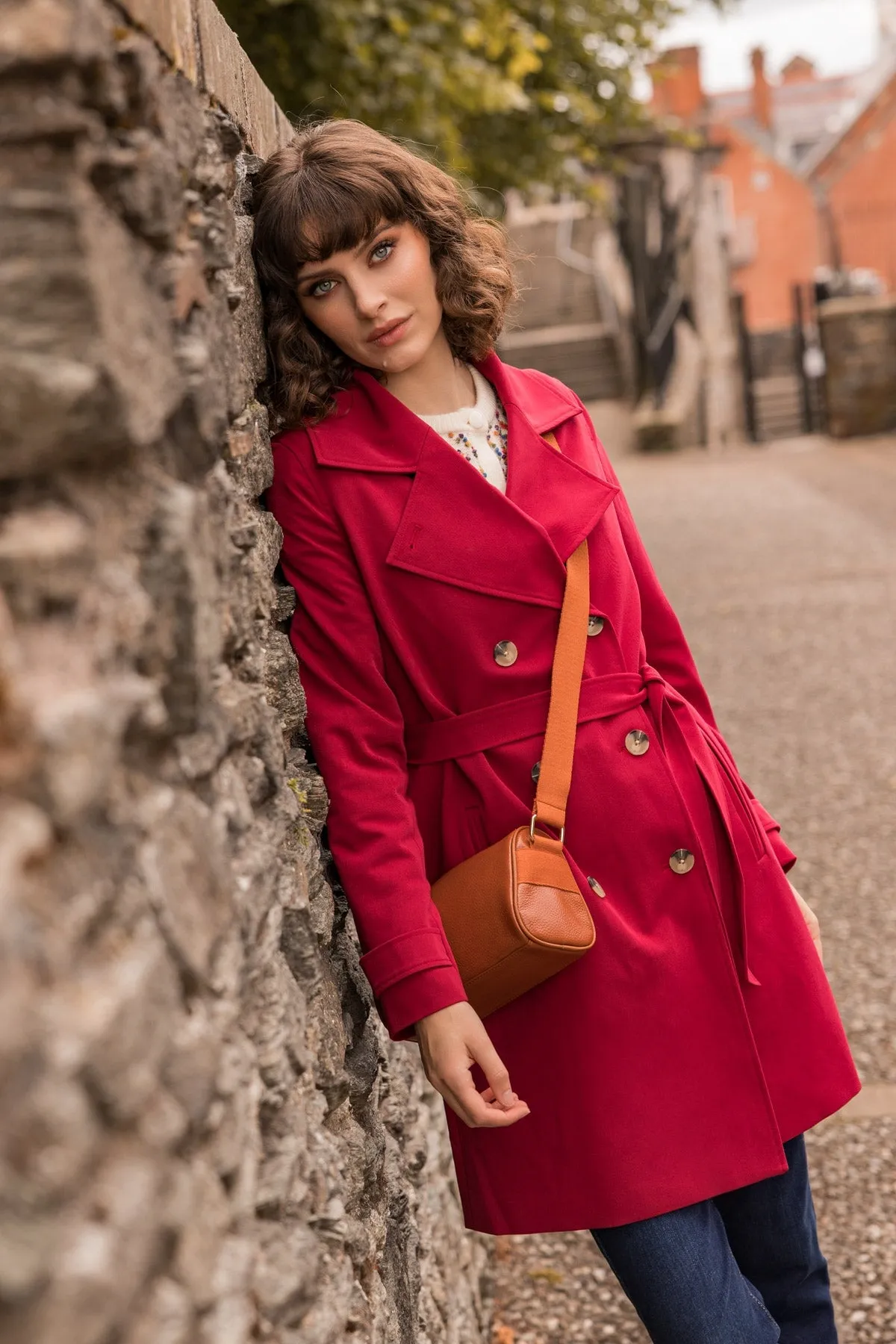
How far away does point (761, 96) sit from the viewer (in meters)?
43.1

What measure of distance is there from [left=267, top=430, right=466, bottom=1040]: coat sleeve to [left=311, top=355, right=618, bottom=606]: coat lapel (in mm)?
75

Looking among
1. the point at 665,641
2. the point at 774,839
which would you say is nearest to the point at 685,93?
the point at 665,641

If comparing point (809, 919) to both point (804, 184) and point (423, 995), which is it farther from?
point (804, 184)

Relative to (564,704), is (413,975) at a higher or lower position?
lower

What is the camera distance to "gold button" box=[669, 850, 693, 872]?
2041 millimetres

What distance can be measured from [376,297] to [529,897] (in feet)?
2.71

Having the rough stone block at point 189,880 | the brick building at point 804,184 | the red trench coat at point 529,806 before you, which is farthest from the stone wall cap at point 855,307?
the brick building at point 804,184

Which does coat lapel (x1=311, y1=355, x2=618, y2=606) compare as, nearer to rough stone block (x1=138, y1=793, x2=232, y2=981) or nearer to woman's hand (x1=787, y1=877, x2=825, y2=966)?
woman's hand (x1=787, y1=877, x2=825, y2=966)

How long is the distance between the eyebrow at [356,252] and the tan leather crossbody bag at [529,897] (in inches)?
22.8

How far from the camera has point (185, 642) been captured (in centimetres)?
117

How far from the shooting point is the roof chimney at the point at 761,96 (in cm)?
4262

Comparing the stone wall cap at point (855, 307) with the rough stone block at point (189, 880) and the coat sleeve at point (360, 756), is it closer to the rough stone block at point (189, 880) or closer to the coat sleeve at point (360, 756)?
the coat sleeve at point (360, 756)

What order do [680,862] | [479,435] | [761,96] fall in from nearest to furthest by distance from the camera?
1. [680,862]
2. [479,435]
3. [761,96]

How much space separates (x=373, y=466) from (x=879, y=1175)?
2.35m
